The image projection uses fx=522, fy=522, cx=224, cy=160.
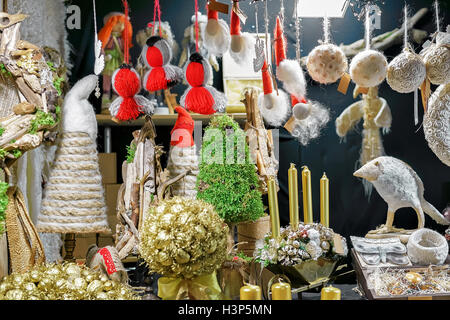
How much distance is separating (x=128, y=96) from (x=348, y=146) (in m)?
1.21

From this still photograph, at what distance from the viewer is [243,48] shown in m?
2.08

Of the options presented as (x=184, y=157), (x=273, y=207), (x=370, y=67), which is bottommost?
(x=273, y=207)

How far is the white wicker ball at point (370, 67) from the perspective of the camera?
198 centimetres

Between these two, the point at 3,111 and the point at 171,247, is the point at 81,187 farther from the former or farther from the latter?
the point at 171,247

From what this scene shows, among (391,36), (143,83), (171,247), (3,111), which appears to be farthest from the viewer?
(391,36)

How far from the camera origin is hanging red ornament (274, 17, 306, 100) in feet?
7.23

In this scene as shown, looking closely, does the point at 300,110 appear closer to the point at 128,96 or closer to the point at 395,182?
the point at 395,182

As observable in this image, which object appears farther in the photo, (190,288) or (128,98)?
(128,98)

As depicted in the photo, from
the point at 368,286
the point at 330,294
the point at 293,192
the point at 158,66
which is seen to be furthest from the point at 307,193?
the point at 158,66

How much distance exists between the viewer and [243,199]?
194 centimetres

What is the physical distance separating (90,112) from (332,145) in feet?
4.03

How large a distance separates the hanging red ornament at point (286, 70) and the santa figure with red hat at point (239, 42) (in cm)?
14

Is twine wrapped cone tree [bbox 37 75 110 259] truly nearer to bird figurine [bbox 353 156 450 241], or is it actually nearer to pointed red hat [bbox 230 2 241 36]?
pointed red hat [bbox 230 2 241 36]

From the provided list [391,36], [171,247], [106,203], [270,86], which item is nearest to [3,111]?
[106,203]
